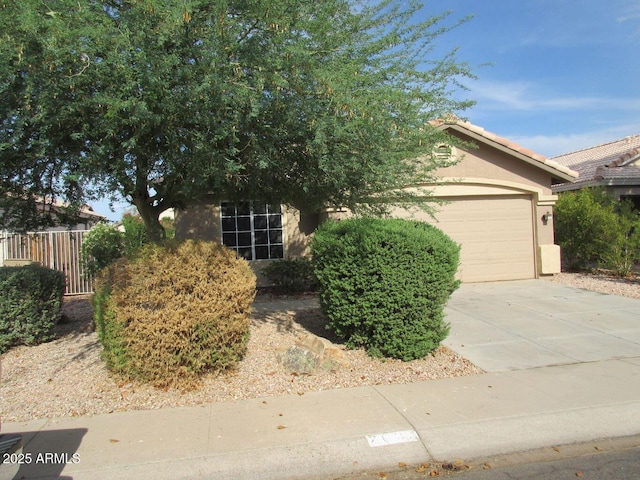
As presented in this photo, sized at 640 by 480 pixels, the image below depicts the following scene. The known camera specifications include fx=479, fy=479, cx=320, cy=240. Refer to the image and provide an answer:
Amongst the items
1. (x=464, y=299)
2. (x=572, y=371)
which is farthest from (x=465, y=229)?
(x=572, y=371)

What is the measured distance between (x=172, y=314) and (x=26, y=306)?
3061 millimetres

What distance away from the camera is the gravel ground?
16.6 ft

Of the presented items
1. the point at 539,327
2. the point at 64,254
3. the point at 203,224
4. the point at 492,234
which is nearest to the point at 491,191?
the point at 492,234

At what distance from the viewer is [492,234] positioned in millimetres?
12570

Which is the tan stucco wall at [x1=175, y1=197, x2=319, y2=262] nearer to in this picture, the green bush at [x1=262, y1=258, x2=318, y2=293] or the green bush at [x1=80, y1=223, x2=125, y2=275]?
the green bush at [x1=262, y1=258, x2=318, y2=293]

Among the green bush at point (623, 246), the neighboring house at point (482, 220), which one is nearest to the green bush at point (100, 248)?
the neighboring house at point (482, 220)

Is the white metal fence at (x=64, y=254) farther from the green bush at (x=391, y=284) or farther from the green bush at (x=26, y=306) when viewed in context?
the green bush at (x=391, y=284)

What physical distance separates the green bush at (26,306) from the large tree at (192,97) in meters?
1.18

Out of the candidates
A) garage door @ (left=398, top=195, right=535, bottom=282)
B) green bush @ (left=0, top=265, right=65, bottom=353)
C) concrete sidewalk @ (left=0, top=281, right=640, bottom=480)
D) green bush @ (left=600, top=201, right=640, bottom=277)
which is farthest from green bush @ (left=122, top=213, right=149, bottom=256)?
green bush @ (left=600, top=201, right=640, bottom=277)

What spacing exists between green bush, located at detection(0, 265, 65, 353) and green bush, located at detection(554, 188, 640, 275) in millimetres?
12734

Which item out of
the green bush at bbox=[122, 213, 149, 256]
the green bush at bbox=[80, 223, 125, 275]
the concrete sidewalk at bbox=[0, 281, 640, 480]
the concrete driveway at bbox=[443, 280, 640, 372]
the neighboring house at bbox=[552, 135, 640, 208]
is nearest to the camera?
the concrete sidewalk at bbox=[0, 281, 640, 480]

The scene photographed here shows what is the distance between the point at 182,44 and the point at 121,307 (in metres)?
2.86

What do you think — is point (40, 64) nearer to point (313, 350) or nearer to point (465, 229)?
point (313, 350)

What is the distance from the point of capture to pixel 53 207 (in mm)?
7148
